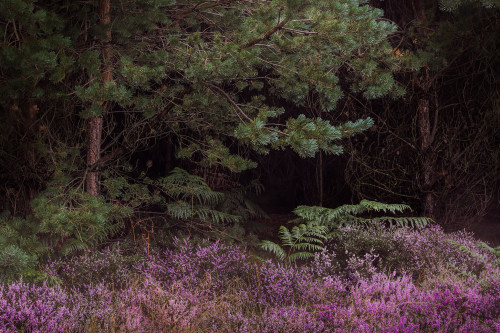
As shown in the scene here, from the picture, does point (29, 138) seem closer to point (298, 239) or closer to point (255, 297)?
point (298, 239)

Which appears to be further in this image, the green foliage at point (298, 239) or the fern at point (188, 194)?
the fern at point (188, 194)

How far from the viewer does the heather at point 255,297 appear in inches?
118

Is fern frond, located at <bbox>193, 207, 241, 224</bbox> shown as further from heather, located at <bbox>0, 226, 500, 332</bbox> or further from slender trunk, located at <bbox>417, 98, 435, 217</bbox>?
slender trunk, located at <bbox>417, 98, 435, 217</bbox>

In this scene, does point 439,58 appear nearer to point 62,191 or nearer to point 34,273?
point 62,191

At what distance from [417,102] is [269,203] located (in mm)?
3994

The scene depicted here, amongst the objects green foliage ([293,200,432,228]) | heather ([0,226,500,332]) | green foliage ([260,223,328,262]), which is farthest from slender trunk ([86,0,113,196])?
green foliage ([293,200,432,228])

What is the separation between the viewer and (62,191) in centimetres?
453

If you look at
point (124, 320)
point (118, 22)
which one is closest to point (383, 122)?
point (118, 22)

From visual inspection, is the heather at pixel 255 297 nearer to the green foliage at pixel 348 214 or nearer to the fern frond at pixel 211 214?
the green foliage at pixel 348 214

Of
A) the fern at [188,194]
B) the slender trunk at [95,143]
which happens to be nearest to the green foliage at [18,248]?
the slender trunk at [95,143]

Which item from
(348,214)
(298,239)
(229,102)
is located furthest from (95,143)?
(348,214)

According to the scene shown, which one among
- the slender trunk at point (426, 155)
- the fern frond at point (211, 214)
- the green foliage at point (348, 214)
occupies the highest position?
the slender trunk at point (426, 155)

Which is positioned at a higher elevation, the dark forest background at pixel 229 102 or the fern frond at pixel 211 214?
the dark forest background at pixel 229 102

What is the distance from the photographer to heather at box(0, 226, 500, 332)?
3.00m
